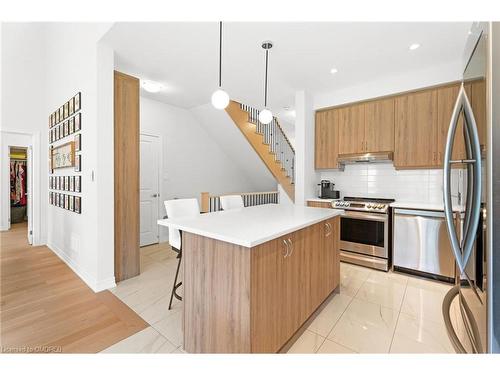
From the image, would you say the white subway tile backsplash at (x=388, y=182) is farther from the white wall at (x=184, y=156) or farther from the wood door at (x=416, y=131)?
the white wall at (x=184, y=156)

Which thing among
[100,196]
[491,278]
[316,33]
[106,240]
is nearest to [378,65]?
[316,33]

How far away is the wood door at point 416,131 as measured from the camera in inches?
119

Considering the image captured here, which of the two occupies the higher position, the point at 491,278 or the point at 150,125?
the point at 150,125

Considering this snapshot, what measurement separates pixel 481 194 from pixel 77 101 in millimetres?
3773

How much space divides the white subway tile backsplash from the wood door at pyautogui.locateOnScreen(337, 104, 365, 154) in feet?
1.33

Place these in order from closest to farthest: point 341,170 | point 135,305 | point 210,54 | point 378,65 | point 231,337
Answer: point 231,337, point 135,305, point 210,54, point 378,65, point 341,170

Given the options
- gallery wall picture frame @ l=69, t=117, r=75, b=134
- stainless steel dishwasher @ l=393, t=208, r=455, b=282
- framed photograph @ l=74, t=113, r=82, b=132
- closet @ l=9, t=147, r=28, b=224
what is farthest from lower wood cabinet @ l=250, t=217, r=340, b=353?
closet @ l=9, t=147, r=28, b=224

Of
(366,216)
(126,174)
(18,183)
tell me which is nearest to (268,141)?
(366,216)

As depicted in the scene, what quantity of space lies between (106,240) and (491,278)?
10.0 feet

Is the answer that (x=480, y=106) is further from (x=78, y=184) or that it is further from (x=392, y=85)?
(x=78, y=184)

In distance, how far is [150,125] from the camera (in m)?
4.35

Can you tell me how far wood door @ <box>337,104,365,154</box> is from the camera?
11.8ft

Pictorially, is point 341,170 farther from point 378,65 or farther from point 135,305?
point 135,305
